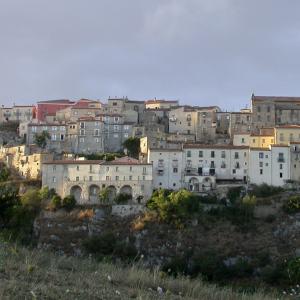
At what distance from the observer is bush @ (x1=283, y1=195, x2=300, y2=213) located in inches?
1885

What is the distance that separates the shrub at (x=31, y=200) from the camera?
46.9m

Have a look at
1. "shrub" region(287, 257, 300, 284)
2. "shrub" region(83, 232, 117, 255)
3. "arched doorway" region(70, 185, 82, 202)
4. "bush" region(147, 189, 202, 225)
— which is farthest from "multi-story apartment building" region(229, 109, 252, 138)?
"shrub" region(287, 257, 300, 284)

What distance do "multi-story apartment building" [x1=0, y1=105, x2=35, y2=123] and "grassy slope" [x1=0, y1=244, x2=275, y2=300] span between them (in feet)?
217

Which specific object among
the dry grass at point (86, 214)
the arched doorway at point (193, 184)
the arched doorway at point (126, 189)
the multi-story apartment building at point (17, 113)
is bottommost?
the dry grass at point (86, 214)

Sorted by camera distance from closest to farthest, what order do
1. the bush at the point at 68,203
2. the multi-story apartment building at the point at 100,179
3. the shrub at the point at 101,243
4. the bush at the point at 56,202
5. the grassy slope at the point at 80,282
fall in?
the grassy slope at the point at 80,282 → the shrub at the point at 101,243 → the bush at the point at 56,202 → the bush at the point at 68,203 → the multi-story apartment building at the point at 100,179

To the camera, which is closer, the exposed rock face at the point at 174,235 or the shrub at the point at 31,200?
the exposed rock face at the point at 174,235

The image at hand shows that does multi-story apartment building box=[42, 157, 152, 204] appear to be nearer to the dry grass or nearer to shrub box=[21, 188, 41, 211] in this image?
the dry grass

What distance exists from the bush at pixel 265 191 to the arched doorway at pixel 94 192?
12.3 metres

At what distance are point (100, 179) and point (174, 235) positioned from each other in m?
8.69

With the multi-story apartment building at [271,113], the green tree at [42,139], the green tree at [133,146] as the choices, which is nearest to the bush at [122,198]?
the green tree at [133,146]

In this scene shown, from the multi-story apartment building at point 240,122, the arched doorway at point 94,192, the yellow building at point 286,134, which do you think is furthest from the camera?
the multi-story apartment building at point 240,122

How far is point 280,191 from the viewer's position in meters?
50.7

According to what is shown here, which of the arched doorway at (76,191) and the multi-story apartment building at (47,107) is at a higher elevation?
the multi-story apartment building at (47,107)

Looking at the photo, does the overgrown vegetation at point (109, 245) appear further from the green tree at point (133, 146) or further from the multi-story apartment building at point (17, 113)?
the multi-story apartment building at point (17, 113)
